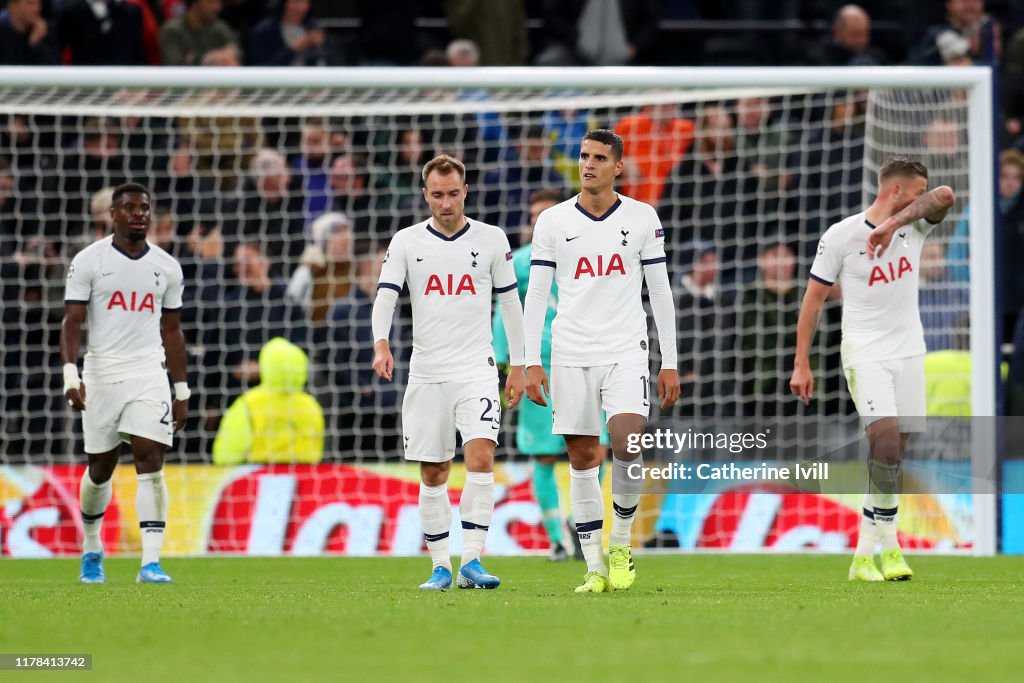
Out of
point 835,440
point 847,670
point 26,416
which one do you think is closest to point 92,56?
point 26,416

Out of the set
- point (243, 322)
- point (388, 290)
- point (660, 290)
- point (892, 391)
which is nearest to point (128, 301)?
point (388, 290)

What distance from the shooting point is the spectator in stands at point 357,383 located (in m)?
13.6

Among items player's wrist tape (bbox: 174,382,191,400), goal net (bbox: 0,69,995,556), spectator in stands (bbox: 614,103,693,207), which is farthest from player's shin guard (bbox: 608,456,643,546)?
spectator in stands (bbox: 614,103,693,207)

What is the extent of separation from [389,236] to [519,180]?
4.84 ft

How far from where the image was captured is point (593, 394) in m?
8.27

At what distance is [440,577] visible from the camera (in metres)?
8.55

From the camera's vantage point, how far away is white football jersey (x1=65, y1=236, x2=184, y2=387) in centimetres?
983

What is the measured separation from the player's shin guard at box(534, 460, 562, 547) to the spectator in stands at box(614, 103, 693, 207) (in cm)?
367

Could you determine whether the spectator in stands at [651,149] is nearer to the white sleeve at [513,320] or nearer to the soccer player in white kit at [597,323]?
the white sleeve at [513,320]

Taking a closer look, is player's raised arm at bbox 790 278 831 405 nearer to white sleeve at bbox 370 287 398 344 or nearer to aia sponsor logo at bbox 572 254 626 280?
aia sponsor logo at bbox 572 254 626 280

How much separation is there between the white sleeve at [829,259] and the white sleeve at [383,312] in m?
2.67

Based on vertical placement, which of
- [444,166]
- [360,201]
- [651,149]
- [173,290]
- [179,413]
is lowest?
[179,413]

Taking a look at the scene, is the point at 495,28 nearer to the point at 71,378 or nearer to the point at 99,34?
the point at 99,34

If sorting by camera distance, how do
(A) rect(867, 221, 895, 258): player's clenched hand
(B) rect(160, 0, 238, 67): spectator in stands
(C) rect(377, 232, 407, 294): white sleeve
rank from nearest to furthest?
(C) rect(377, 232, 407, 294): white sleeve → (A) rect(867, 221, 895, 258): player's clenched hand → (B) rect(160, 0, 238, 67): spectator in stands
